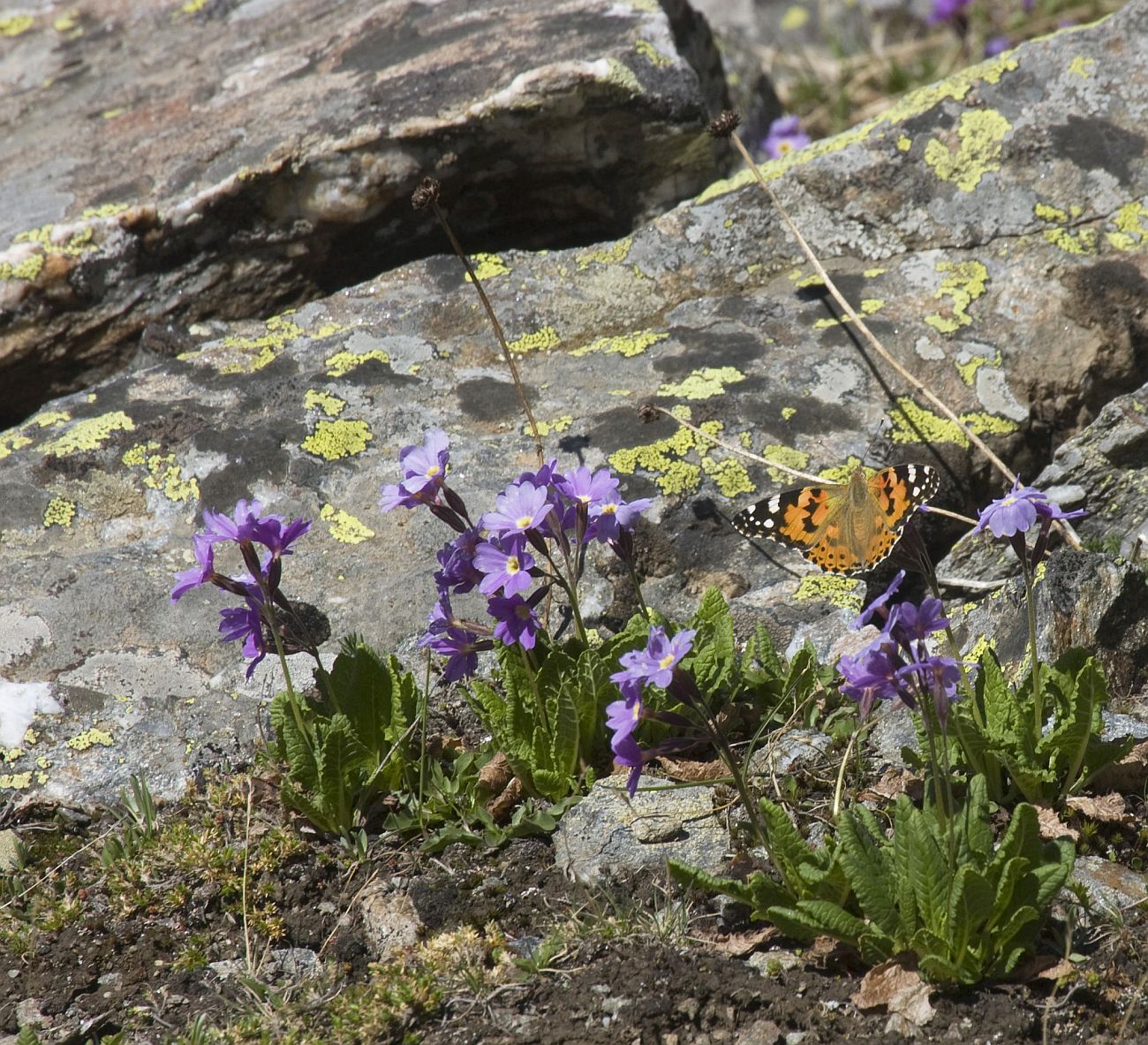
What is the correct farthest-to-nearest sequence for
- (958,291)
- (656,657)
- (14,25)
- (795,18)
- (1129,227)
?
(795,18)
(14,25)
(1129,227)
(958,291)
(656,657)

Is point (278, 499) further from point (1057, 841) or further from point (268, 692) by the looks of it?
point (1057, 841)

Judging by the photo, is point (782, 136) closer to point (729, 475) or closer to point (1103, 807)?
point (729, 475)

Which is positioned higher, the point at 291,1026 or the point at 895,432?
the point at 291,1026

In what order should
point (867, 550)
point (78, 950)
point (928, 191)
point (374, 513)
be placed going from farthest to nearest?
1. point (928, 191)
2. point (374, 513)
3. point (867, 550)
4. point (78, 950)

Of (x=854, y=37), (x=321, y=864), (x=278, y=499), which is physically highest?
(x=278, y=499)

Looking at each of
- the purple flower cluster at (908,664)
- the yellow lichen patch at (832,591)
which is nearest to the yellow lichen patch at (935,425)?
the yellow lichen patch at (832,591)

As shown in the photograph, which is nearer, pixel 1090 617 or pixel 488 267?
pixel 1090 617

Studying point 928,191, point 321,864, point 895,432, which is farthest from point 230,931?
point 928,191

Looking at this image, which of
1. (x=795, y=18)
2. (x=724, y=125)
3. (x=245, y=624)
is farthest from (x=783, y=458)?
(x=795, y=18)
